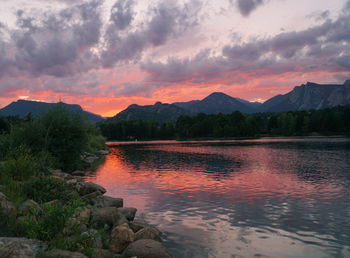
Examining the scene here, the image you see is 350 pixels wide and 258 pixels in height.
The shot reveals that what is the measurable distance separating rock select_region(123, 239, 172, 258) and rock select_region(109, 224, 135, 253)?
2.22 feet

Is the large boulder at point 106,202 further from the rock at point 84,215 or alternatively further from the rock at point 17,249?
the rock at point 17,249

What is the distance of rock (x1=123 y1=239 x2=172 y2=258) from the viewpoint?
1119 centimetres

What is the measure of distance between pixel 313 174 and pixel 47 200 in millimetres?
29093

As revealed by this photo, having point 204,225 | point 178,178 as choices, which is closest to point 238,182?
point 178,178

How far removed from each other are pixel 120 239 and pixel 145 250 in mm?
1615

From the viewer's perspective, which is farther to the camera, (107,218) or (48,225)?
(107,218)

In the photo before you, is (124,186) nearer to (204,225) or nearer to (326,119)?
(204,225)

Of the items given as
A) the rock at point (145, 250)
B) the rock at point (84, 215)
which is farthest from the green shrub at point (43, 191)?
the rock at point (145, 250)

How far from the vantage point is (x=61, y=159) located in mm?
38344

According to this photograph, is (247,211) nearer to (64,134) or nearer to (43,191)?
(43,191)

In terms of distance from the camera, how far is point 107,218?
50.0 feet

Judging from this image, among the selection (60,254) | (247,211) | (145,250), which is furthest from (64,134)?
(60,254)

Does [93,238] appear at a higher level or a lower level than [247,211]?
higher

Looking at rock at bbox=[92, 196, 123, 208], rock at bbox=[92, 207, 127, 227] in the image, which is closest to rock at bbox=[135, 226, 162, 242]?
rock at bbox=[92, 207, 127, 227]
